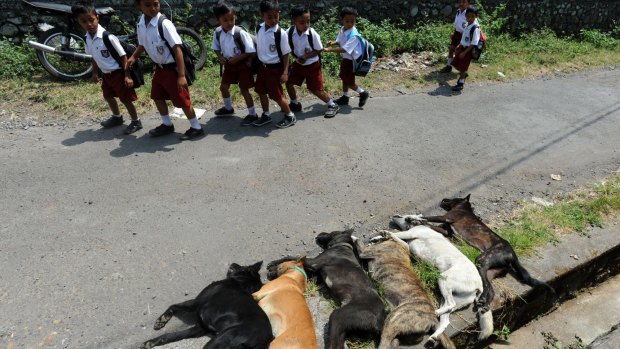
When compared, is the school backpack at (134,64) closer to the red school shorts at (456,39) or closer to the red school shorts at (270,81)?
the red school shorts at (270,81)

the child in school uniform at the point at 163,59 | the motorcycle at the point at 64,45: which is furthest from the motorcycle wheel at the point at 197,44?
the child in school uniform at the point at 163,59

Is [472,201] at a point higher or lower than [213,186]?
lower

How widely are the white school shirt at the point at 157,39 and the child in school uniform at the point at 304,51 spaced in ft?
5.80

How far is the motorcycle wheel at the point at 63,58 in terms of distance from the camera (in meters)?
7.20

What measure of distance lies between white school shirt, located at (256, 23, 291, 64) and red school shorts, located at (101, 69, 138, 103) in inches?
74.0

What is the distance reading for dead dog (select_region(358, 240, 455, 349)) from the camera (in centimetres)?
327

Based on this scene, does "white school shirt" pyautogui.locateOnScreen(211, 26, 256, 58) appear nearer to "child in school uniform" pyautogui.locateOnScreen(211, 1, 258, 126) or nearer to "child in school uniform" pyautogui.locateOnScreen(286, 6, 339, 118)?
"child in school uniform" pyautogui.locateOnScreen(211, 1, 258, 126)

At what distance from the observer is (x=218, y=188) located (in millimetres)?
5105

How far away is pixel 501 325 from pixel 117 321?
3428 millimetres

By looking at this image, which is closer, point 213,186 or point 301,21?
point 213,186

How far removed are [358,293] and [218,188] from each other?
235cm

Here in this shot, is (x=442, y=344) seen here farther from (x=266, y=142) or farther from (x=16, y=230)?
(x=16, y=230)

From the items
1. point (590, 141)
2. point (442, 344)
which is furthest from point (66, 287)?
point (590, 141)

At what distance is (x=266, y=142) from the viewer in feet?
20.2
